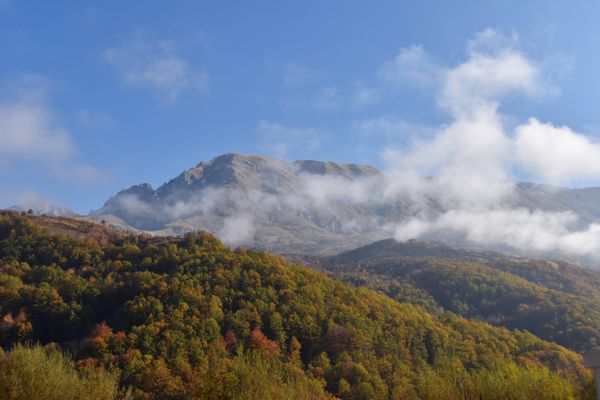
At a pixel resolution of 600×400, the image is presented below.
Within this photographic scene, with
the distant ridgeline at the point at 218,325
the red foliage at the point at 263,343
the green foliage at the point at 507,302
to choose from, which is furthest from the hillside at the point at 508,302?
the red foliage at the point at 263,343

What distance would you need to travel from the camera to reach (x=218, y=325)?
72250mm

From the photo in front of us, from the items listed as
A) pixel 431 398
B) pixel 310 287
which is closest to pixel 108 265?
pixel 310 287

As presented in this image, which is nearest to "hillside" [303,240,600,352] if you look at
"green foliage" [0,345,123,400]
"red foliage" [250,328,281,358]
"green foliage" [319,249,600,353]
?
"green foliage" [319,249,600,353]

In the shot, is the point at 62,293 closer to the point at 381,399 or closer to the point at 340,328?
the point at 340,328

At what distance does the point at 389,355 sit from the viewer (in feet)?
248

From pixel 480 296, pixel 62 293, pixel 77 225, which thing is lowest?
pixel 480 296

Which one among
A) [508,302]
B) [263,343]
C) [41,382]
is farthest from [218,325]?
[508,302]

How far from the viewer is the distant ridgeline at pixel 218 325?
52000 millimetres

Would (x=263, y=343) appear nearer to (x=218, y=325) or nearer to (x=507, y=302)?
(x=218, y=325)

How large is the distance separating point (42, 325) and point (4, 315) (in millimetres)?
5105

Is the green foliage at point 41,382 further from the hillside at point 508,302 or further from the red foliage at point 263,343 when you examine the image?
the hillside at point 508,302

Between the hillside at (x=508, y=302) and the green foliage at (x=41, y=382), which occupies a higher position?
the green foliage at (x=41, y=382)

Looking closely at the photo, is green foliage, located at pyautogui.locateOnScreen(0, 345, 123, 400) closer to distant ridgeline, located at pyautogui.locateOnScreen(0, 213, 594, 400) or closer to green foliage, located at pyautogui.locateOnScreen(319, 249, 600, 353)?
distant ridgeline, located at pyautogui.locateOnScreen(0, 213, 594, 400)

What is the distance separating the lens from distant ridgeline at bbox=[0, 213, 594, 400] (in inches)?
2047
